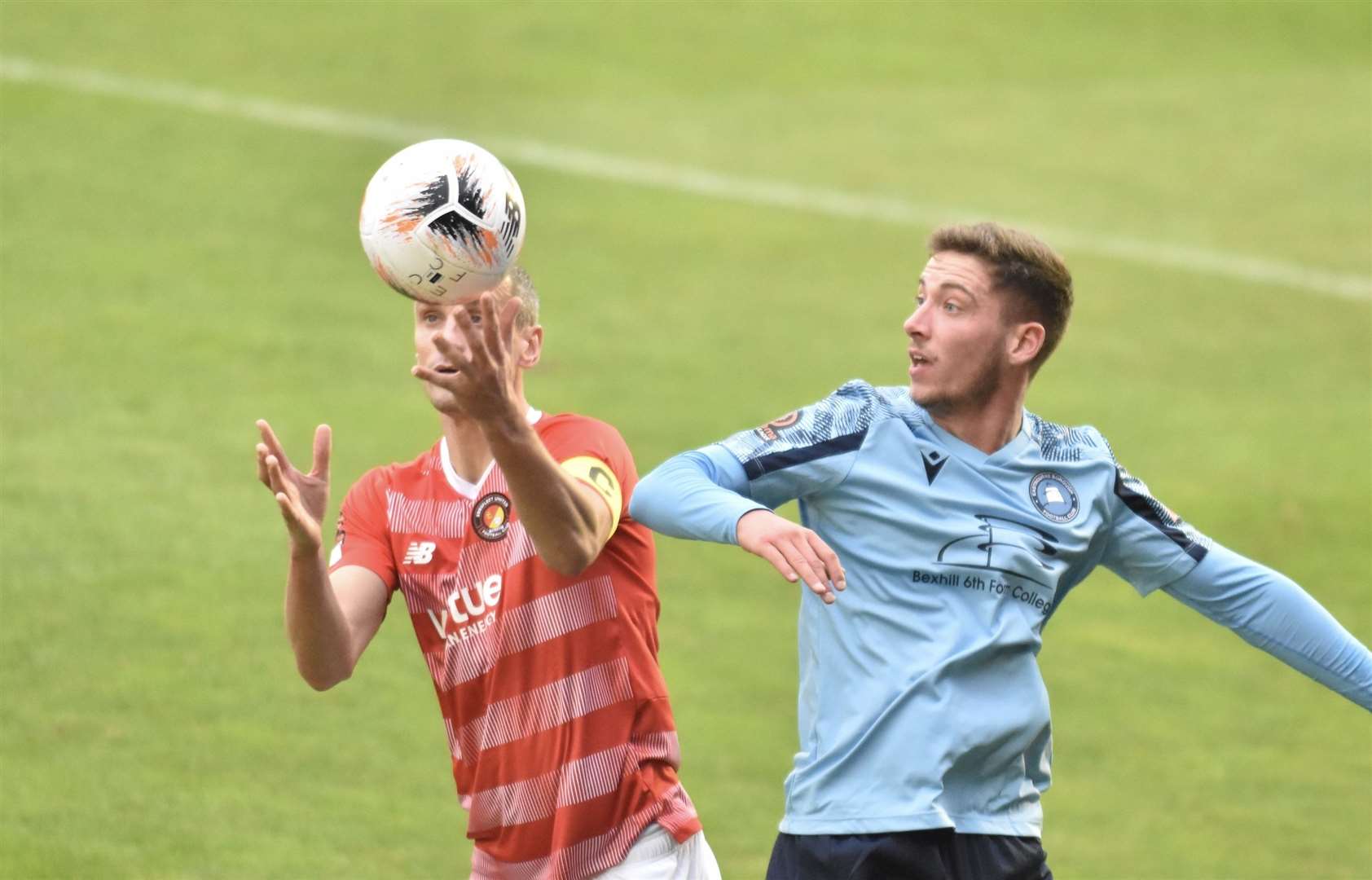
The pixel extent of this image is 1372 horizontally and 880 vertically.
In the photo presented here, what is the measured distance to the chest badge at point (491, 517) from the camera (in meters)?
5.73

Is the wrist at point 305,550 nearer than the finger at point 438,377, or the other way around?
the finger at point 438,377

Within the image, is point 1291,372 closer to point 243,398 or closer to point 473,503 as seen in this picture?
point 243,398

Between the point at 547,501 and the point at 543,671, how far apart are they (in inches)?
29.1

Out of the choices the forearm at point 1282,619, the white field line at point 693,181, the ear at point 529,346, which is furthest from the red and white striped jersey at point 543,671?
the white field line at point 693,181

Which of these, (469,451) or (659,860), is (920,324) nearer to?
(469,451)

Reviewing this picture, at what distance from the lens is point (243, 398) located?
13992 millimetres

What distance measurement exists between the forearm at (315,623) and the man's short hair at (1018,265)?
1975mm

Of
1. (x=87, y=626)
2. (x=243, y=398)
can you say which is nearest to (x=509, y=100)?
(x=243, y=398)

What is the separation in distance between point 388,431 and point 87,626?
3236mm

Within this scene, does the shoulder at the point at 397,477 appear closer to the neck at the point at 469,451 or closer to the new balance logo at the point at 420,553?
the neck at the point at 469,451

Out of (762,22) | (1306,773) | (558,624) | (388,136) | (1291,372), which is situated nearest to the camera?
(558,624)

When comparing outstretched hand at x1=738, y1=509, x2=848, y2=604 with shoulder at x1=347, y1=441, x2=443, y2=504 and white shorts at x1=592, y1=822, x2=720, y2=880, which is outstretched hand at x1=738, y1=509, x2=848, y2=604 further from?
shoulder at x1=347, y1=441, x2=443, y2=504

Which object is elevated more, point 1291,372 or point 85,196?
point 85,196

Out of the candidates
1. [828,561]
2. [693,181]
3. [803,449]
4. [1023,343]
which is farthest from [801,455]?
[693,181]
